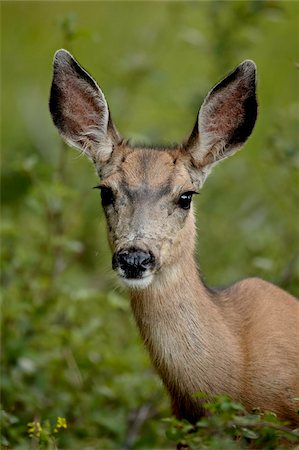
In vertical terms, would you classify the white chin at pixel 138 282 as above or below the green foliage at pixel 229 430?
above

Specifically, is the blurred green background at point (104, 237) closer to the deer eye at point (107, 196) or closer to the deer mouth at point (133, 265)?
the deer eye at point (107, 196)

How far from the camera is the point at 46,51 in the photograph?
1823 cm

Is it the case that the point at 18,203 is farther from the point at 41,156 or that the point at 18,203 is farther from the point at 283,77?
the point at 283,77

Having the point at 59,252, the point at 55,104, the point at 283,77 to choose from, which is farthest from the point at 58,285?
the point at 283,77

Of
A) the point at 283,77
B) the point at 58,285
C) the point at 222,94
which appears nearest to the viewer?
the point at 222,94

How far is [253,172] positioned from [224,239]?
3.66 feet

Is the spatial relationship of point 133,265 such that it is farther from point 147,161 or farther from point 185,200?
point 147,161

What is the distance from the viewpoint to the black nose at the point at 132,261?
7359 millimetres

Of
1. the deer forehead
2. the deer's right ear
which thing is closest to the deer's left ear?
the deer forehead

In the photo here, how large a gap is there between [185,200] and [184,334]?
2.55 feet

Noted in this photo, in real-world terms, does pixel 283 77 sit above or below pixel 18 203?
above

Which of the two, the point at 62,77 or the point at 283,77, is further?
the point at 283,77

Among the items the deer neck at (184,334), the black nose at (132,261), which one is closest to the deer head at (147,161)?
the black nose at (132,261)

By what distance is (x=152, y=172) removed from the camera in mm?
8031
